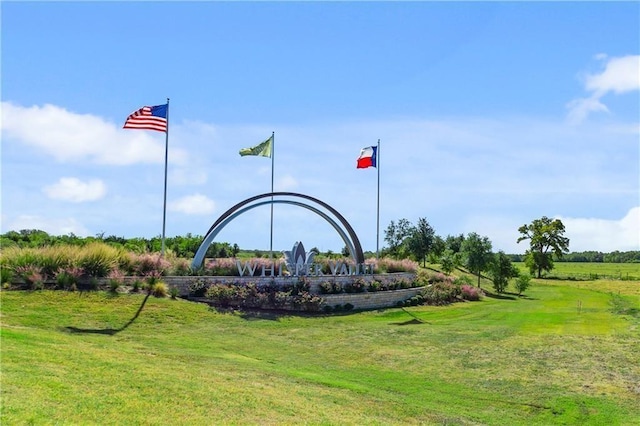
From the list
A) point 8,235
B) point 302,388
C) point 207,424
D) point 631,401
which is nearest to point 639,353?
point 631,401

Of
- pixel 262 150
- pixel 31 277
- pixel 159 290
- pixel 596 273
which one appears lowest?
pixel 159 290

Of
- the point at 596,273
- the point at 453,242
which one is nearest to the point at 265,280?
the point at 453,242

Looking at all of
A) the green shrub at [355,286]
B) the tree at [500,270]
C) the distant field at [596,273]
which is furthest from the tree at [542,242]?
the green shrub at [355,286]

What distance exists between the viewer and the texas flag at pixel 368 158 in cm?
3547

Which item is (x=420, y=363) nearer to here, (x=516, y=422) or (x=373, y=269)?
(x=516, y=422)

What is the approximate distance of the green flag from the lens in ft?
106

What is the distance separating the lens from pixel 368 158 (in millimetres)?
35562

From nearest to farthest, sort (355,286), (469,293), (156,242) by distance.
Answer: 1. (355,286)
2. (469,293)
3. (156,242)

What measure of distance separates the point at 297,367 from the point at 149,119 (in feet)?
54.0

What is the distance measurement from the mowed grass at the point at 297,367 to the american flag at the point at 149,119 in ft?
27.2

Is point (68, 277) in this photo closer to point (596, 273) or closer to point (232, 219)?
point (232, 219)

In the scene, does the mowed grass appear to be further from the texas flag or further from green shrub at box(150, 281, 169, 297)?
the texas flag

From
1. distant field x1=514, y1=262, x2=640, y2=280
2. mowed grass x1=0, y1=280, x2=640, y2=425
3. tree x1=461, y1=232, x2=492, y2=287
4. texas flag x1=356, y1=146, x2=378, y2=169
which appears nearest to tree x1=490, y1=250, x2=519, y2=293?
tree x1=461, y1=232, x2=492, y2=287

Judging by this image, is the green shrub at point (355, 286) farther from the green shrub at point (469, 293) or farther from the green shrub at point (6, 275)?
the green shrub at point (6, 275)
